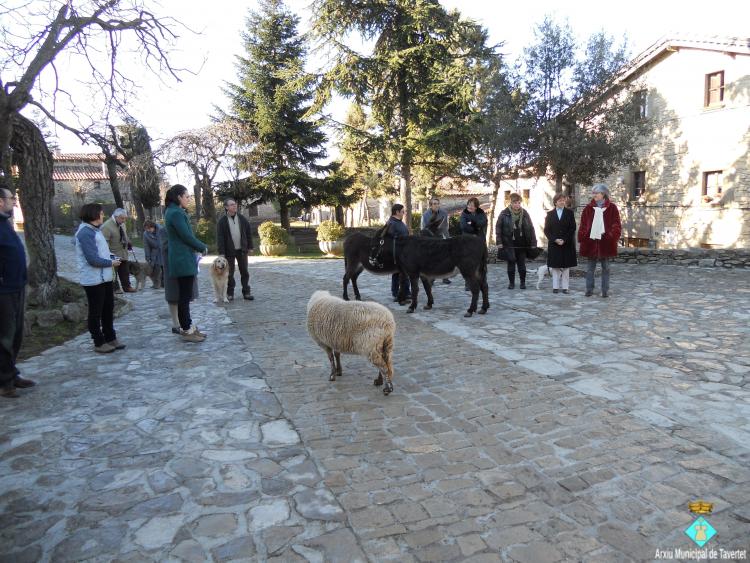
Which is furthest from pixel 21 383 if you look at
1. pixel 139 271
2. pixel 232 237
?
pixel 139 271

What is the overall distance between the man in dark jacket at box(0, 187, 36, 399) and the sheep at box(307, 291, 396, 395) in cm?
289

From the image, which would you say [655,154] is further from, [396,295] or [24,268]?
[24,268]

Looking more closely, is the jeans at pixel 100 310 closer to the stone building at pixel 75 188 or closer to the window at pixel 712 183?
the window at pixel 712 183

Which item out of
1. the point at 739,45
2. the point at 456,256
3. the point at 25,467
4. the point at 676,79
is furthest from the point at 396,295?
the point at 676,79

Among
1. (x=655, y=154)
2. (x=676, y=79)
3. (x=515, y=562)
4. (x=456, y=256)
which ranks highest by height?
(x=676, y=79)

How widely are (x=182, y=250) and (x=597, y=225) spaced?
7.16m

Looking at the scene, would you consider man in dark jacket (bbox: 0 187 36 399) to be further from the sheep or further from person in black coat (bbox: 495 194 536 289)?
person in black coat (bbox: 495 194 536 289)

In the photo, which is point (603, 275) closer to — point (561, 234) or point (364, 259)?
point (561, 234)

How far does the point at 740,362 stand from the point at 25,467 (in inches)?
265

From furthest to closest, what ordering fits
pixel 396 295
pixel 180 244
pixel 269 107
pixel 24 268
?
pixel 269 107 < pixel 396 295 < pixel 180 244 < pixel 24 268

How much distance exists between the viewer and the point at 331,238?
20.9m

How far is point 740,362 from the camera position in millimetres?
5133

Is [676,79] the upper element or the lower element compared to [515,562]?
upper

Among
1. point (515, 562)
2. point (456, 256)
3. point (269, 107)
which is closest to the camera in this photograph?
point (515, 562)
